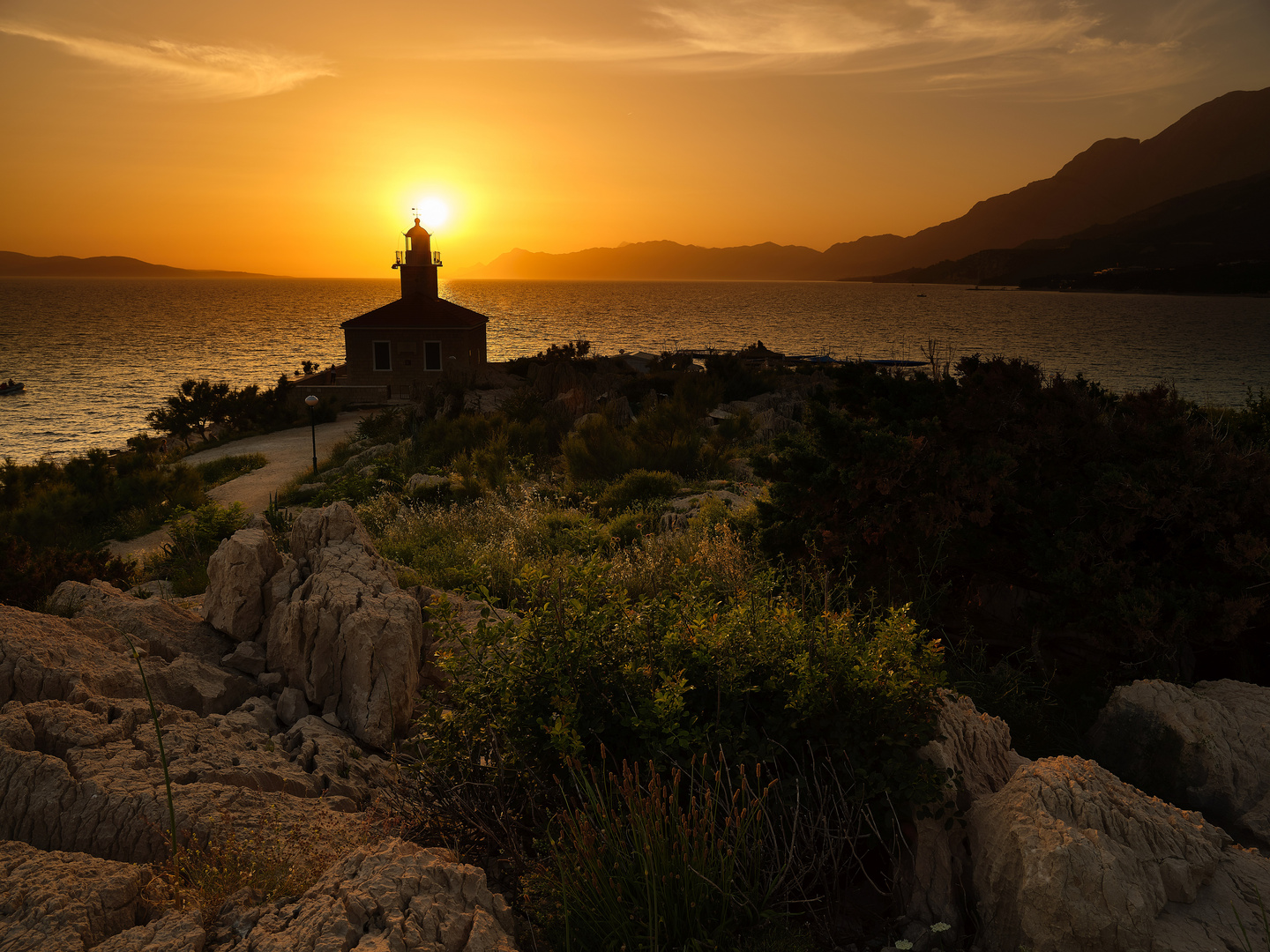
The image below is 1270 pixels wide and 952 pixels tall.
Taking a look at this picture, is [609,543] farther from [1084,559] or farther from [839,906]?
[839,906]

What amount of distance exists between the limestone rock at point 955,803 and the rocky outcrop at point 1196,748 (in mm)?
884

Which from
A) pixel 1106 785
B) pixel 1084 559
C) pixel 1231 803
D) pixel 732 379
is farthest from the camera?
pixel 732 379

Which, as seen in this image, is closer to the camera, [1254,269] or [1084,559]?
[1084,559]

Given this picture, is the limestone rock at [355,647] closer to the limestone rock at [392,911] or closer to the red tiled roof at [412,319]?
the limestone rock at [392,911]

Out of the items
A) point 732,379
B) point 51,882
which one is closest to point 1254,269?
point 732,379

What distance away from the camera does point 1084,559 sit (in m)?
4.77

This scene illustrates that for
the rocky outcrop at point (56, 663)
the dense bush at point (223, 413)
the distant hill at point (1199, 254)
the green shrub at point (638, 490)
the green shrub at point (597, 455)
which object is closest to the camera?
the rocky outcrop at point (56, 663)

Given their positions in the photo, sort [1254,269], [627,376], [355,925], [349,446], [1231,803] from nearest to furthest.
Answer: [355,925], [1231,803], [349,446], [627,376], [1254,269]

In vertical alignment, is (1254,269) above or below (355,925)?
above

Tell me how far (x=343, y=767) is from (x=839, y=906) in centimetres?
256

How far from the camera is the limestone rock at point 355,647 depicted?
4.35 meters

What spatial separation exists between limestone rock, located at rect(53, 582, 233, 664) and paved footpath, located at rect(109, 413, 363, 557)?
246 inches

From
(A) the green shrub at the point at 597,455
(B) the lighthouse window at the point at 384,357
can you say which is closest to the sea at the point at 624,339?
(A) the green shrub at the point at 597,455

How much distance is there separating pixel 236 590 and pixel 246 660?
532mm
